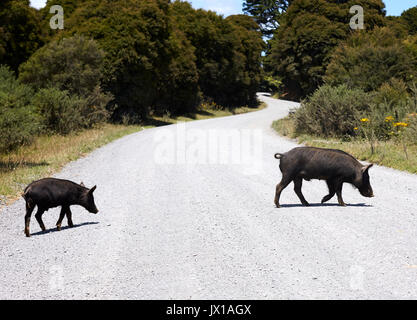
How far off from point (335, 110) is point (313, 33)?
76.7ft

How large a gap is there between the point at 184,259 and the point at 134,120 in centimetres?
2759

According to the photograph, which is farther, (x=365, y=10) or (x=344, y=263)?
(x=365, y=10)

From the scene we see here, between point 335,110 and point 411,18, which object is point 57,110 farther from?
point 411,18

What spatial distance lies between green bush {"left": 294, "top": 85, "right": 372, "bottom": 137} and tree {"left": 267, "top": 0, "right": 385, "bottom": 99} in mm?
20130

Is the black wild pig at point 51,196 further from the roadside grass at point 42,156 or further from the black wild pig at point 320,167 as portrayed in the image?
the black wild pig at point 320,167

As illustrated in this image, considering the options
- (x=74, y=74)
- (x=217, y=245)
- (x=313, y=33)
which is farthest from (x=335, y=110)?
(x=313, y=33)

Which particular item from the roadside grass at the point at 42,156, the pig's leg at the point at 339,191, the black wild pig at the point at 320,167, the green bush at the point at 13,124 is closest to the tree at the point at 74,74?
the roadside grass at the point at 42,156

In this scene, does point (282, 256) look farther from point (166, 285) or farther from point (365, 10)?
point (365, 10)

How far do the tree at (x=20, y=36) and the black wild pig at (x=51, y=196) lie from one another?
24196 mm

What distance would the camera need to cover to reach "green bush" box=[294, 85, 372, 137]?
19.2 metres

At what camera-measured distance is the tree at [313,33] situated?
41.2 m

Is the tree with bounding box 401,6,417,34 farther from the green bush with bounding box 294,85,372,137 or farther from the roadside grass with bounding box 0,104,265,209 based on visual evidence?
the roadside grass with bounding box 0,104,265,209

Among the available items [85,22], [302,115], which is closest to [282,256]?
[302,115]
